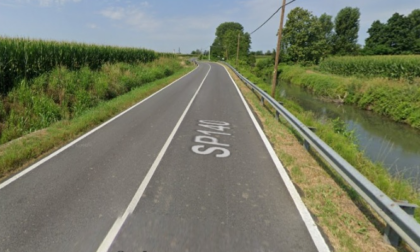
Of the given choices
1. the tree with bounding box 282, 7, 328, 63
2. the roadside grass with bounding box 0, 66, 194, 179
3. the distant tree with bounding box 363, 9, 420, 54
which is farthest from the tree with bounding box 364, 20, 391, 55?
the roadside grass with bounding box 0, 66, 194, 179

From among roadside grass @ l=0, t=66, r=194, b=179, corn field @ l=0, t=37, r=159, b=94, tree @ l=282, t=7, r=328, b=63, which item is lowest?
roadside grass @ l=0, t=66, r=194, b=179

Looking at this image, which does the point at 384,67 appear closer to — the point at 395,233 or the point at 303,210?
the point at 303,210

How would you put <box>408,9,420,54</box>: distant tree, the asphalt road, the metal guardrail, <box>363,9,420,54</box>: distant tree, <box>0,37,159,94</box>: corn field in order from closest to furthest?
1. the metal guardrail
2. the asphalt road
3. <box>0,37,159,94</box>: corn field
4. <box>363,9,420,54</box>: distant tree
5. <box>408,9,420,54</box>: distant tree

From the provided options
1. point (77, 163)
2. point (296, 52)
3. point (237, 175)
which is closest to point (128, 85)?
point (77, 163)

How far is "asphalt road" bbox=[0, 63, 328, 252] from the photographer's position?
124 inches

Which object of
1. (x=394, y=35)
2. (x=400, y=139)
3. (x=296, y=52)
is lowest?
(x=400, y=139)

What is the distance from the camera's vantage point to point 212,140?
23.3 ft

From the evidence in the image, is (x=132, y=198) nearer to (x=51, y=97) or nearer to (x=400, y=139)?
(x=51, y=97)

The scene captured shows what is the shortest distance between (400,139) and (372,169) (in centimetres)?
850

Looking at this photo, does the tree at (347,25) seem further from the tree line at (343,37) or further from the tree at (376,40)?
the tree at (376,40)

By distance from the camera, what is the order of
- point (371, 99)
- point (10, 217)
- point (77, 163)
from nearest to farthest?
point (10, 217)
point (77, 163)
point (371, 99)

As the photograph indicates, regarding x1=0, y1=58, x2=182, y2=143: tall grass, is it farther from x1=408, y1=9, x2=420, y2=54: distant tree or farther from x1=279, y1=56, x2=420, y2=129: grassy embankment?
x1=408, y1=9, x2=420, y2=54: distant tree

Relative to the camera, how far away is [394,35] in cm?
5997

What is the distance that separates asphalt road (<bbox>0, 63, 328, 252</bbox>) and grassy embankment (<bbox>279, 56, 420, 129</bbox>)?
13.8 metres
